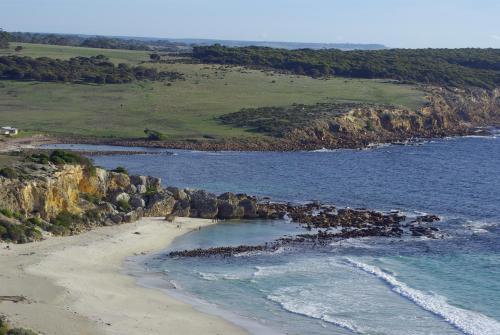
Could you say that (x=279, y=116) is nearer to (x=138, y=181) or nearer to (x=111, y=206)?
(x=138, y=181)

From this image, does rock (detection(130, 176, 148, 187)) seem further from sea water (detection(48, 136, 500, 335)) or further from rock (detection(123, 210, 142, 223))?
sea water (detection(48, 136, 500, 335))

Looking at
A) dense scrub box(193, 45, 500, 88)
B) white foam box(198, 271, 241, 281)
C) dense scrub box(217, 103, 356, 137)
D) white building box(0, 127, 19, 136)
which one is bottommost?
white foam box(198, 271, 241, 281)

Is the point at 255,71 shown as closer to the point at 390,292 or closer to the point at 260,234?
the point at 260,234

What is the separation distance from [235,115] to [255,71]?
35635 millimetres

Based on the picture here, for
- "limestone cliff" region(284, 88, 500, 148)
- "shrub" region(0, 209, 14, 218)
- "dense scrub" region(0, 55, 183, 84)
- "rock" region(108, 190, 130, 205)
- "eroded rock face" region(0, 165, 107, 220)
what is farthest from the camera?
"dense scrub" region(0, 55, 183, 84)

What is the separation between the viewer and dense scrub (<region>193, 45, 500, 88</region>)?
436 feet

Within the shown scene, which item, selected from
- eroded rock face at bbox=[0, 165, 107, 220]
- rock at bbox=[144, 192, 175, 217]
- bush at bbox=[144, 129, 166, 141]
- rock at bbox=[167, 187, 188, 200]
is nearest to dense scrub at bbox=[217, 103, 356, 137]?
bush at bbox=[144, 129, 166, 141]

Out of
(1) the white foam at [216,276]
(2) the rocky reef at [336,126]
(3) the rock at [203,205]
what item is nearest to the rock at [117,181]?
(3) the rock at [203,205]

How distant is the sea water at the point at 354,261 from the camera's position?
114ft

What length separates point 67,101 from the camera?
104m

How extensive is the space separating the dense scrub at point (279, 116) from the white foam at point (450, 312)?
179 feet

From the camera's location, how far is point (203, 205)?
53906mm

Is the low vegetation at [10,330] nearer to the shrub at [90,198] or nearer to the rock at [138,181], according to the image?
the shrub at [90,198]

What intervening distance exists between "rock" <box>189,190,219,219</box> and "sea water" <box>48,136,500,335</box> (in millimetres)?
1588
